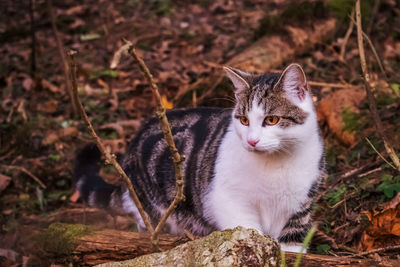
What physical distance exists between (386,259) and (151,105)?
361cm

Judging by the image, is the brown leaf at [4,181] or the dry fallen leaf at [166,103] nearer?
the brown leaf at [4,181]

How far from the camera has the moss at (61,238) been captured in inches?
98.1

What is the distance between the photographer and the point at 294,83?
257 centimetres

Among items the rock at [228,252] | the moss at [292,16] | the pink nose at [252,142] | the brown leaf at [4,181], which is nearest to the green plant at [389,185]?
the pink nose at [252,142]

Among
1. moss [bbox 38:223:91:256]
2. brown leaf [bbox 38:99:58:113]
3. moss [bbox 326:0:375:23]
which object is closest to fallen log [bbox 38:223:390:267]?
moss [bbox 38:223:91:256]

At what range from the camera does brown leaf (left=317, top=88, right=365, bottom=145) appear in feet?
12.7

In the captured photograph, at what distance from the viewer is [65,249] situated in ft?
8.17

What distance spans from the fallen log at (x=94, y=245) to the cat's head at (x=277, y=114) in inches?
28.4

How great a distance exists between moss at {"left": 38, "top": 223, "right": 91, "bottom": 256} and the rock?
0.76m

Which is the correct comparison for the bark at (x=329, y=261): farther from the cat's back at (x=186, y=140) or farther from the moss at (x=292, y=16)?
the moss at (x=292, y=16)

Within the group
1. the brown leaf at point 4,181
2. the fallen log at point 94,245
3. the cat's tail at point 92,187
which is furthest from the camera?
the brown leaf at point 4,181

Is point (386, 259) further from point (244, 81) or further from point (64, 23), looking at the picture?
point (64, 23)

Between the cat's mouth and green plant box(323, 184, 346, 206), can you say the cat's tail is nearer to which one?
the cat's mouth

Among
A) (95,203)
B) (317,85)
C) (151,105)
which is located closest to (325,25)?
(317,85)
